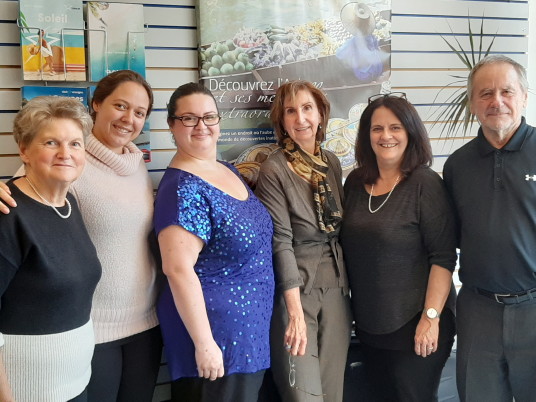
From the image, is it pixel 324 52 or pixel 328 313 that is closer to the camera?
pixel 328 313

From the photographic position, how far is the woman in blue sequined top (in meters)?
1.85

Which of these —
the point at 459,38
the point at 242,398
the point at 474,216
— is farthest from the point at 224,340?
the point at 459,38

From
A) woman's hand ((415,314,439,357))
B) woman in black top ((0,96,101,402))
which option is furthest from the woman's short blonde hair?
woman's hand ((415,314,439,357))

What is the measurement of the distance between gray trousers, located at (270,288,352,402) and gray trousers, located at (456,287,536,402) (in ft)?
1.78

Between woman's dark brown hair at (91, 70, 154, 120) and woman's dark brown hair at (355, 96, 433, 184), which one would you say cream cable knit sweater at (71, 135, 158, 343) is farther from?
woman's dark brown hair at (355, 96, 433, 184)

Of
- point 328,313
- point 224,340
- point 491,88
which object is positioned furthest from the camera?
point 328,313

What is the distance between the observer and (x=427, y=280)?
7.35ft

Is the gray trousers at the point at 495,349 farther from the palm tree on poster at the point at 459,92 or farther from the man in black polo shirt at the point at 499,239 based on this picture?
the palm tree on poster at the point at 459,92

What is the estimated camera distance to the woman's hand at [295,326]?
84.8 inches

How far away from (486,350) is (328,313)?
0.70 meters

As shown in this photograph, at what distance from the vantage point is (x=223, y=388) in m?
1.94

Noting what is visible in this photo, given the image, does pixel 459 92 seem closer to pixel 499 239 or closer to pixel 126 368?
pixel 499 239

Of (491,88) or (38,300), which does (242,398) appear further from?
(491,88)

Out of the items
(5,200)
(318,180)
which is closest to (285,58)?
(318,180)
